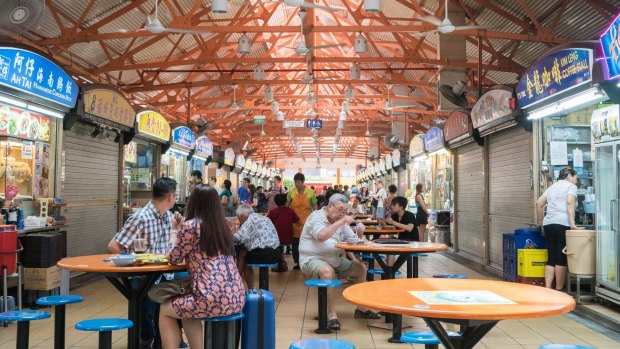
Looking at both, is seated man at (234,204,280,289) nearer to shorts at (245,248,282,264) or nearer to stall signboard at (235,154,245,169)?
shorts at (245,248,282,264)

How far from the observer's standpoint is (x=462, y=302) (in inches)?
107

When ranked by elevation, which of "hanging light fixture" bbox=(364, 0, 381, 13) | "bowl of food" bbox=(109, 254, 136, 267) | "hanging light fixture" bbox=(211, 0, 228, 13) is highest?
"hanging light fixture" bbox=(364, 0, 381, 13)

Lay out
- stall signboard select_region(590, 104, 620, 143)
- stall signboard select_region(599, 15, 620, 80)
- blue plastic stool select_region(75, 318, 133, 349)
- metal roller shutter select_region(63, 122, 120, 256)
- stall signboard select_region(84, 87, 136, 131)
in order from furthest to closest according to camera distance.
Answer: metal roller shutter select_region(63, 122, 120, 256), stall signboard select_region(84, 87, 136, 131), stall signboard select_region(590, 104, 620, 143), stall signboard select_region(599, 15, 620, 80), blue plastic stool select_region(75, 318, 133, 349)

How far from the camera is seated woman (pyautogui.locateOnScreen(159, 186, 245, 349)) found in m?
3.44

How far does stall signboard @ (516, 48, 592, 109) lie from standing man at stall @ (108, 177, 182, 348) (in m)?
4.14

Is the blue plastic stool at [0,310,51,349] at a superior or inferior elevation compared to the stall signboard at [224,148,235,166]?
inferior

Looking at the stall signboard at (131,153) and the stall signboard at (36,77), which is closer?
the stall signboard at (36,77)

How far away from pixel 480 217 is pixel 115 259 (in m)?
8.12

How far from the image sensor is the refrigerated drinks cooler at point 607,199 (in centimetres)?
608

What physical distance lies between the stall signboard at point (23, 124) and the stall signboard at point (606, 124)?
6587mm

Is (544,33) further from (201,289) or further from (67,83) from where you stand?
(201,289)

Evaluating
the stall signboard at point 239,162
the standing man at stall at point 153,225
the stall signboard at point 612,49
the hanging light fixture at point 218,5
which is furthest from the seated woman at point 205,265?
A: the stall signboard at point 239,162

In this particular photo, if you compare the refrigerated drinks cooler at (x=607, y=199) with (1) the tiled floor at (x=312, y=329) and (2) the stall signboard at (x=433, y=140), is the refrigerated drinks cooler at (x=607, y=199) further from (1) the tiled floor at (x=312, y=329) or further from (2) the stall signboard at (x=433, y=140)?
(2) the stall signboard at (x=433, y=140)

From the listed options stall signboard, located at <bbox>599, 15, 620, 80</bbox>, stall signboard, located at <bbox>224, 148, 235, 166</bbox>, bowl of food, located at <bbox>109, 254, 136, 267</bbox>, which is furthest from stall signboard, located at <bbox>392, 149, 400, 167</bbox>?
bowl of food, located at <bbox>109, 254, 136, 267</bbox>
